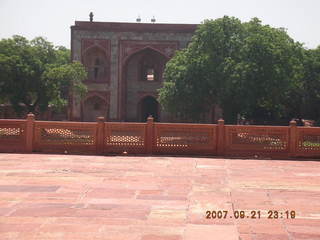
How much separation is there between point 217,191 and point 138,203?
1.65 metres

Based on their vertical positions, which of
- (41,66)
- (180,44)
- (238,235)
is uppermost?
(180,44)

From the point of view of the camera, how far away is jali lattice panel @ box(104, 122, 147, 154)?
12789mm

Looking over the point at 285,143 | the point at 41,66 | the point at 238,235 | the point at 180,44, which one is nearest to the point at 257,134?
the point at 285,143

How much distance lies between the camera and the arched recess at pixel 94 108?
29672mm

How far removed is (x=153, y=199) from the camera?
705 cm

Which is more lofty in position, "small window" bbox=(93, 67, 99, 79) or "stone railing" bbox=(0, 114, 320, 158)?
"small window" bbox=(93, 67, 99, 79)

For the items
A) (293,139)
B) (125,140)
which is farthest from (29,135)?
(293,139)

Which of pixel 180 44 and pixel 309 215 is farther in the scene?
pixel 180 44

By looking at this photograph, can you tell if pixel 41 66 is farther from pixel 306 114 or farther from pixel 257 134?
pixel 306 114

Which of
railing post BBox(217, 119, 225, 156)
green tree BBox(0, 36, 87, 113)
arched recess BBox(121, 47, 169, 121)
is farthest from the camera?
arched recess BBox(121, 47, 169, 121)

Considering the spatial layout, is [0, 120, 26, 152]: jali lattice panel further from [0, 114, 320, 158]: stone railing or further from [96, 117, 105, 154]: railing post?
[96, 117, 105, 154]: railing post

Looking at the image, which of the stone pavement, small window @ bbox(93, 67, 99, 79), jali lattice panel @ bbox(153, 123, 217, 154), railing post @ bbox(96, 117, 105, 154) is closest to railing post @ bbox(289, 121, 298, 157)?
the stone pavement

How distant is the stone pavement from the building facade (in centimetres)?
1790

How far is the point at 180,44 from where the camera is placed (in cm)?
2845
